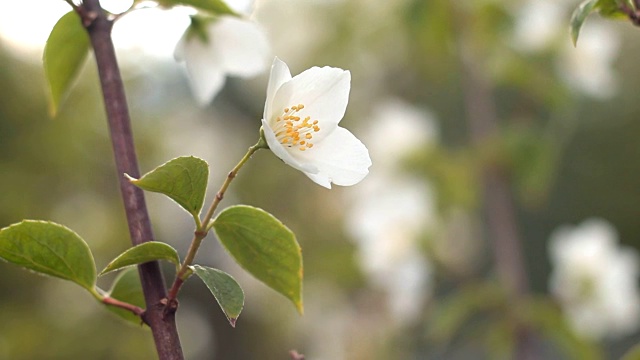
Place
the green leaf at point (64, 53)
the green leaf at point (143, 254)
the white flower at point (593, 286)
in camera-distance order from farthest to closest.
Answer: the white flower at point (593, 286) < the green leaf at point (64, 53) < the green leaf at point (143, 254)

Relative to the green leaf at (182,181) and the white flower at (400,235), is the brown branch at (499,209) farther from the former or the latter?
the green leaf at (182,181)

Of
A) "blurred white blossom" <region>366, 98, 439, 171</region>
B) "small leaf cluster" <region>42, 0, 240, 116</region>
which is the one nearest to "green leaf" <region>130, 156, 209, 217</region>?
"small leaf cluster" <region>42, 0, 240, 116</region>

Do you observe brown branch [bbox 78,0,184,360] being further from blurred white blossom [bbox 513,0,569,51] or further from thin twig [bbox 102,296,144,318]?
blurred white blossom [bbox 513,0,569,51]

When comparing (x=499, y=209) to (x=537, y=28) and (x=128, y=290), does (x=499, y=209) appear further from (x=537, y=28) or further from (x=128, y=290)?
(x=128, y=290)

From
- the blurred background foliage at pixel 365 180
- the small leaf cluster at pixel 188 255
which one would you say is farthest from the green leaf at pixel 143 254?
the blurred background foliage at pixel 365 180

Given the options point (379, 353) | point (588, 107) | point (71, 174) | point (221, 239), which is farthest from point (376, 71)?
point (588, 107)

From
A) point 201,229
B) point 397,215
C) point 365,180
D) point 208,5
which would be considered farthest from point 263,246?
point 365,180
